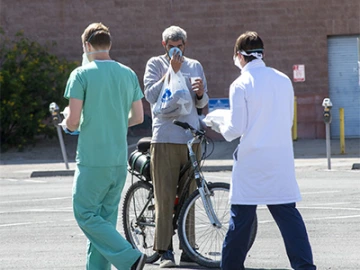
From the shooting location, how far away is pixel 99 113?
6.92 meters

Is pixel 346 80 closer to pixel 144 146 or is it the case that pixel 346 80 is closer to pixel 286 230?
pixel 144 146

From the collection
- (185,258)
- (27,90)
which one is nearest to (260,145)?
(185,258)

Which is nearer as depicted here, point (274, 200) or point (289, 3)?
point (274, 200)

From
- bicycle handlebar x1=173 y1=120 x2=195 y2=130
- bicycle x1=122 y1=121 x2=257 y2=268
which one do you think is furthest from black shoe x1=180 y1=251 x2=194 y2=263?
bicycle handlebar x1=173 y1=120 x2=195 y2=130

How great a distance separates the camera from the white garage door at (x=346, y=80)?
24.9 m

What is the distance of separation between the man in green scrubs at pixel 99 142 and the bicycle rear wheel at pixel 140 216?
1.47 meters

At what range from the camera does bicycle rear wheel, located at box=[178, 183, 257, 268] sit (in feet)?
26.0

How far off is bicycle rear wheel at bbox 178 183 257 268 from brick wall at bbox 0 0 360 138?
675 inches

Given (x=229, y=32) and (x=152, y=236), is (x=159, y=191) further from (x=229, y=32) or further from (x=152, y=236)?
(x=229, y=32)

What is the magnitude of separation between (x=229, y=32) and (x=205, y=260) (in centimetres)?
1783

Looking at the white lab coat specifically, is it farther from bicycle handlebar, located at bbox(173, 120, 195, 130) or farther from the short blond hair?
bicycle handlebar, located at bbox(173, 120, 195, 130)

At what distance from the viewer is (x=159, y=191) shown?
26.7ft

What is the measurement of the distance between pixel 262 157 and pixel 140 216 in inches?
88.0

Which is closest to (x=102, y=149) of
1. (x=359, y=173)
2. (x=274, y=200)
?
(x=274, y=200)
